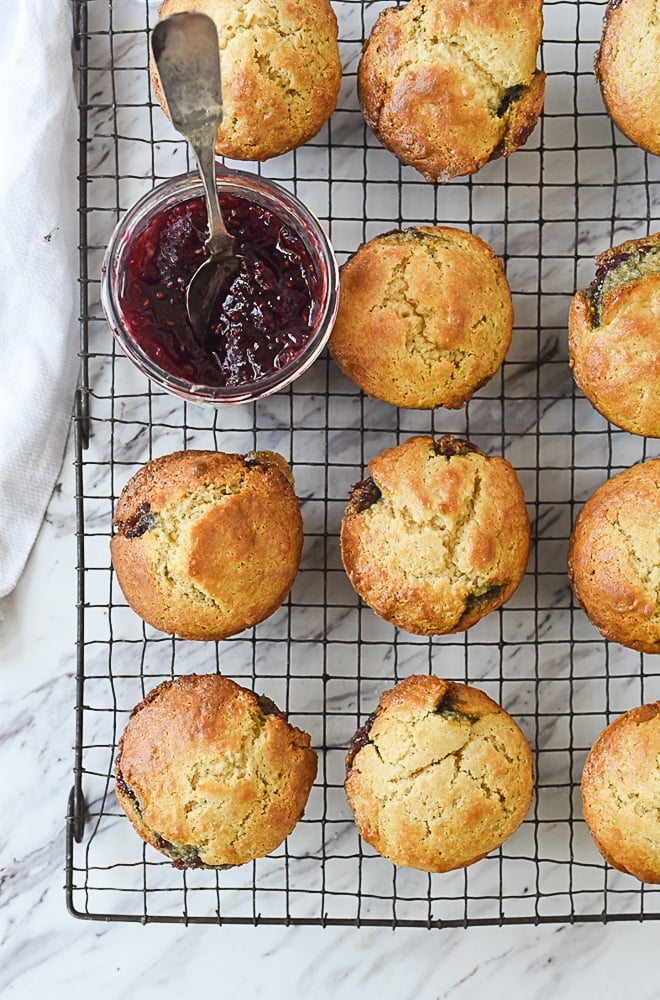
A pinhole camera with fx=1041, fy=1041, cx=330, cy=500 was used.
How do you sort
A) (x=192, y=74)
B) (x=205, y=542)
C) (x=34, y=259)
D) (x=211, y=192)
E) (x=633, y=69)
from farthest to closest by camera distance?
(x=34, y=259) → (x=633, y=69) → (x=205, y=542) → (x=211, y=192) → (x=192, y=74)

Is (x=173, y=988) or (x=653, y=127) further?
(x=173, y=988)

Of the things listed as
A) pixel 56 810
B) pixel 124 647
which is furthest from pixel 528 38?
pixel 56 810

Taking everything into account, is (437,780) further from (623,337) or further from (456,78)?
(456,78)

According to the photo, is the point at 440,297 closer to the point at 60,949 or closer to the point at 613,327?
the point at 613,327

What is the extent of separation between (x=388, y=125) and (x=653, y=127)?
0.61 m

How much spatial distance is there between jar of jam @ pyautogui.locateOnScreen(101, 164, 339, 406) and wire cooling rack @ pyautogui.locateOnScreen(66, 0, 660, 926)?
378mm

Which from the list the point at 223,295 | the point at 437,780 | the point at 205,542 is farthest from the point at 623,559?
the point at 223,295

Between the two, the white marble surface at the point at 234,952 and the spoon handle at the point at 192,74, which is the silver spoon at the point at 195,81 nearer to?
the spoon handle at the point at 192,74

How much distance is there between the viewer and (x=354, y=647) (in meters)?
2.65

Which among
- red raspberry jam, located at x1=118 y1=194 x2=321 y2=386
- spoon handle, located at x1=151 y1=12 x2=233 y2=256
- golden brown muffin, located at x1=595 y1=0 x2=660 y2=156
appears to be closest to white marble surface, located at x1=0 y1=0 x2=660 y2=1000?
golden brown muffin, located at x1=595 y1=0 x2=660 y2=156

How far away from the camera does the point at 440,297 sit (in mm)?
2289

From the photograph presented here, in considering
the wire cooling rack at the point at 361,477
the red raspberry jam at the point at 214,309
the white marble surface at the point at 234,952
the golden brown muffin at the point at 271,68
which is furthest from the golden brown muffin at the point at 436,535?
the white marble surface at the point at 234,952

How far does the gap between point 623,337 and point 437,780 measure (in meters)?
1.05

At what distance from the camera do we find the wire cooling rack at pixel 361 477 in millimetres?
2625
